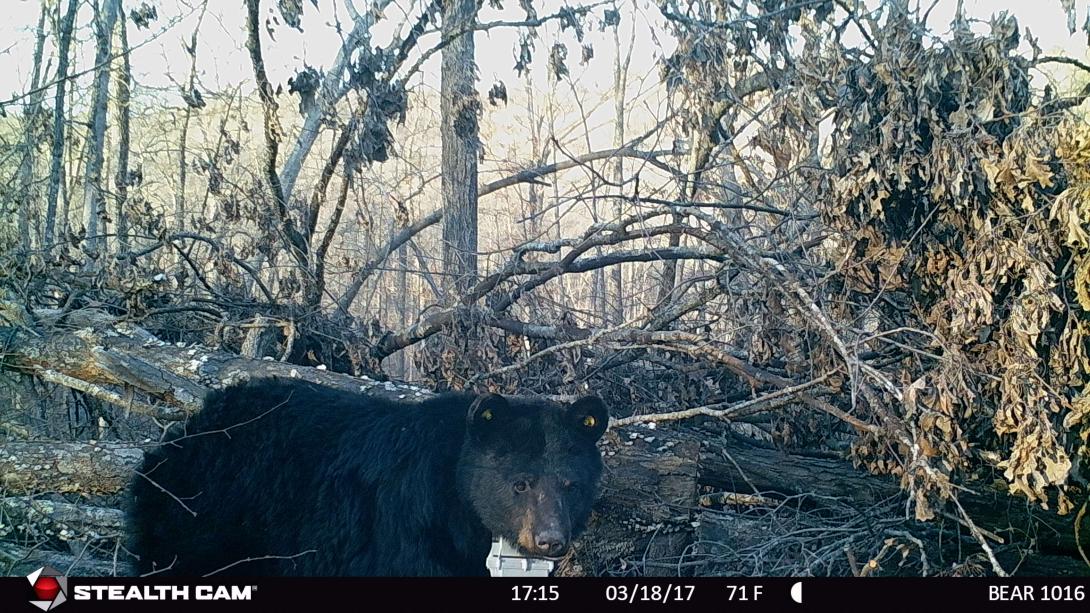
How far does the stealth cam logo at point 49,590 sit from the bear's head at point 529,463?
2.01m

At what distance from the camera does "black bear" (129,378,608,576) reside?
4691mm

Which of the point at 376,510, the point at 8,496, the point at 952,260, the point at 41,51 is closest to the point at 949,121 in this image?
the point at 952,260

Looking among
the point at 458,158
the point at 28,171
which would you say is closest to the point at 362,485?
the point at 458,158

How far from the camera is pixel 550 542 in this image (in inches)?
173

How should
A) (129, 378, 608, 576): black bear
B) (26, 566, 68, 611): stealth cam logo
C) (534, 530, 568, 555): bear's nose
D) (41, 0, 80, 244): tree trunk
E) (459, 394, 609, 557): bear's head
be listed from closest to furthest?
1. (26, 566, 68, 611): stealth cam logo
2. (534, 530, 568, 555): bear's nose
3. (459, 394, 609, 557): bear's head
4. (129, 378, 608, 576): black bear
5. (41, 0, 80, 244): tree trunk

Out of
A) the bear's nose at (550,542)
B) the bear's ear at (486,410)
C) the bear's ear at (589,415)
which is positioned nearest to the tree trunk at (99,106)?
the bear's ear at (486,410)

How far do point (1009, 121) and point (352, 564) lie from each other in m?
4.48

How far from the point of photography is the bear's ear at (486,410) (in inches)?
183

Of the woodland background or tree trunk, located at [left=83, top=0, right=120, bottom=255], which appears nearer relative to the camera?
the woodland background

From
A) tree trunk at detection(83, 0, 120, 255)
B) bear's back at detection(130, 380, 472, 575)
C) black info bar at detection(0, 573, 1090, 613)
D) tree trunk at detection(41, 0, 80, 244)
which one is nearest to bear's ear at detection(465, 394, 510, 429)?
bear's back at detection(130, 380, 472, 575)

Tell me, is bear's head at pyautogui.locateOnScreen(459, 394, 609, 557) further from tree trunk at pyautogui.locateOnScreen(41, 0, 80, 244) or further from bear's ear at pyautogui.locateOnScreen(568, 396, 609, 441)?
tree trunk at pyautogui.locateOnScreen(41, 0, 80, 244)

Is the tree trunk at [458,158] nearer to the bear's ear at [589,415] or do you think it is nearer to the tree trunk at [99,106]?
the bear's ear at [589,415]

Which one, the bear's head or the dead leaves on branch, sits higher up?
the dead leaves on branch

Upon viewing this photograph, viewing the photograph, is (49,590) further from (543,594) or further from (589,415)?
(589,415)
